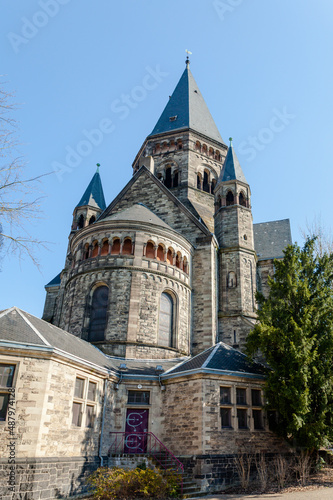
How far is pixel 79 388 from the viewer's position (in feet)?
49.2

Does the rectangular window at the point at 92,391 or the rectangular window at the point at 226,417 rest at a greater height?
the rectangular window at the point at 92,391

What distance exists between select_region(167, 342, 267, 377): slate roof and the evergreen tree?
100 centimetres

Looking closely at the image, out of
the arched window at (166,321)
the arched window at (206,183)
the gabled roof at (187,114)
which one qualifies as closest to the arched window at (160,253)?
the arched window at (166,321)

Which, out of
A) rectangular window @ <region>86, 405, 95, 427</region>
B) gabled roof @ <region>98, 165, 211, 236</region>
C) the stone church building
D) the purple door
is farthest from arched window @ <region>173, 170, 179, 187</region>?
rectangular window @ <region>86, 405, 95, 427</region>

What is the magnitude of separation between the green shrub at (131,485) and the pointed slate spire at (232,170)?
22.1m

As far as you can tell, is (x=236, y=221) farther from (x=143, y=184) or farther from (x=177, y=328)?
(x=177, y=328)

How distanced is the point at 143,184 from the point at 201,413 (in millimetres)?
18839

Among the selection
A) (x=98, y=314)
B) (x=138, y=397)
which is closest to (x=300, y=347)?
(x=138, y=397)

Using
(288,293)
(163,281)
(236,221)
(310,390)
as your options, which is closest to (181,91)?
(236,221)

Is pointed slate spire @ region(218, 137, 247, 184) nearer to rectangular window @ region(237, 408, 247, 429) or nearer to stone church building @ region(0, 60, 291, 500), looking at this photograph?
stone church building @ region(0, 60, 291, 500)

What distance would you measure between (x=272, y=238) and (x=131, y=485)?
85.6 ft

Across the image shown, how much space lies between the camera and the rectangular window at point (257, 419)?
55.5ft

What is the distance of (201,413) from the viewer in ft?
50.6

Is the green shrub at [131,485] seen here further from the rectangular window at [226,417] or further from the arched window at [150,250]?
the arched window at [150,250]
